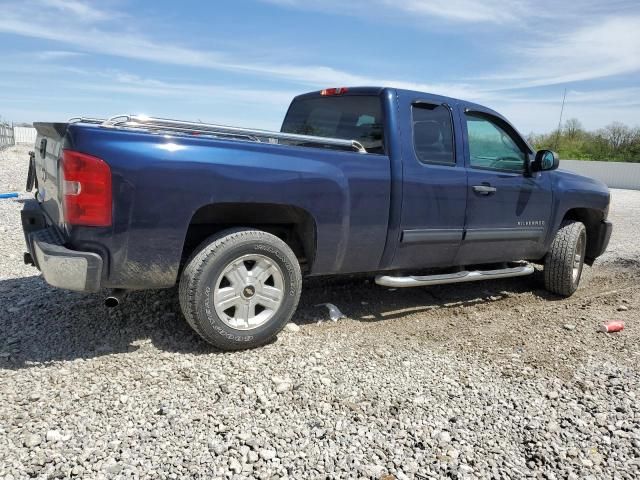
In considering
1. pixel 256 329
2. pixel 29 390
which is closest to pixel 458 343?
pixel 256 329

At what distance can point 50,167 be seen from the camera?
139 inches

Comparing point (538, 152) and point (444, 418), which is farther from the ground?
point (538, 152)

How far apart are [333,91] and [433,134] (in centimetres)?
98

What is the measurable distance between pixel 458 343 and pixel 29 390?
2846mm

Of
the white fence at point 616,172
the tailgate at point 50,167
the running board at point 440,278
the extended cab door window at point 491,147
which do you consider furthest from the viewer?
the white fence at point 616,172

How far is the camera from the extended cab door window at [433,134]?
4.27m

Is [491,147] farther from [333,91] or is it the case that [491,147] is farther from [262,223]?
[262,223]

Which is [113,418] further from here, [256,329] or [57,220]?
[57,220]

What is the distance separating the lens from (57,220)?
3.40 metres

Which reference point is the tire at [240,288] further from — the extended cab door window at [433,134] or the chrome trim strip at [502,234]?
the chrome trim strip at [502,234]

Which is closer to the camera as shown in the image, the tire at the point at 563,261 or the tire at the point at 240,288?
the tire at the point at 240,288

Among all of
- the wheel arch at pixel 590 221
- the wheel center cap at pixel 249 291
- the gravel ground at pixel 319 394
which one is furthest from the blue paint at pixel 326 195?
the wheel arch at pixel 590 221

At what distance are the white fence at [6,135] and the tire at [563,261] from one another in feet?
84.1

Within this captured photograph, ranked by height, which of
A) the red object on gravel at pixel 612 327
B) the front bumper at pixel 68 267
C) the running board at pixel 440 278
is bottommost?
the red object on gravel at pixel 612 327
